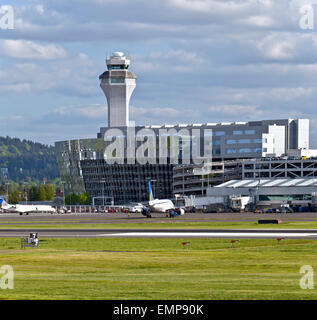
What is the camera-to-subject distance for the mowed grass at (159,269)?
3350 cm

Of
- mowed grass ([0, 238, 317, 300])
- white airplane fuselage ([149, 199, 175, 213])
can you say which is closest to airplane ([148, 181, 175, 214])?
white airplane fuselage ([149, 199, 175, 213])

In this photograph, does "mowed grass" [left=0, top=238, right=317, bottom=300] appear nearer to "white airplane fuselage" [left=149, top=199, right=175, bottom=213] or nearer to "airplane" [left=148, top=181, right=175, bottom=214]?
"airplane" [left=148, top=181, right=175, bottom=214]

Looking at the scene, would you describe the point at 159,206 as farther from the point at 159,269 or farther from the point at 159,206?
the point at 159,269

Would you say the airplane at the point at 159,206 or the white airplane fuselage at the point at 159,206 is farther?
the white airplane fuselage at the point at 159,206

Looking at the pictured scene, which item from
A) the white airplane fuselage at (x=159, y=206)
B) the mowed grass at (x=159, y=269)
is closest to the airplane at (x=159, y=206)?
the white airplane fuselage at (x=159, y=206)

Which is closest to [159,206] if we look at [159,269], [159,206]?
[159,206]

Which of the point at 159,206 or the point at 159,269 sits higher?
the point at 159,269

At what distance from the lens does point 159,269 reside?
4506cm

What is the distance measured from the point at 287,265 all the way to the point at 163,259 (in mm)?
9111

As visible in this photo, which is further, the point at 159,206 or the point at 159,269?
the point at 159,206

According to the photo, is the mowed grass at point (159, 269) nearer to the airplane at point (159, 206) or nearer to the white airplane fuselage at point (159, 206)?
the airplane at point (159, 206)

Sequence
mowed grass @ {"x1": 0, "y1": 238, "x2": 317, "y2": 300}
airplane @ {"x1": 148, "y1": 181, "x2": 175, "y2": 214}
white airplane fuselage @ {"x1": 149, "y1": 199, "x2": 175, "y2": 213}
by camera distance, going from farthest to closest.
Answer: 1. white airplane fuselage @ {"x1": 149, "y1": 199, "x2": 175, "y2": 213}
2. airplane @ {"x1": 148, "y1": 181, "x2": 175, "y2": 214}
3. mowed grass @ {"x1": 0, "y1": 238, "x2": 317, "y2": 300}

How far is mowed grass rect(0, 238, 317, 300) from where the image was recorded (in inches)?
1319

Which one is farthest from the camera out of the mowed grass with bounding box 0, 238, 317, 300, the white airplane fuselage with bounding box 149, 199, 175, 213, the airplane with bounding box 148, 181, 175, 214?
the white airplane fuselage with bounding box 149, 199, 175, 213
